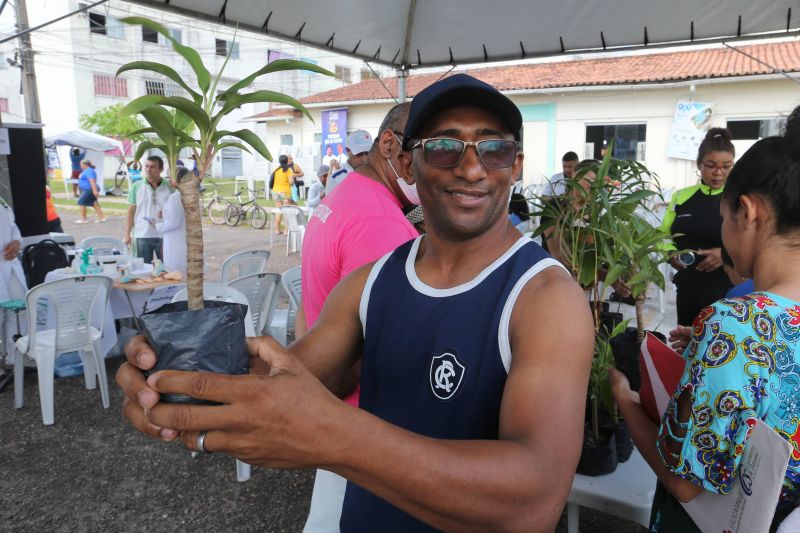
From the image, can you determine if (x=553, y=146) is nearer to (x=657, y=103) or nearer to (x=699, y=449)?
(x=657, y=103)

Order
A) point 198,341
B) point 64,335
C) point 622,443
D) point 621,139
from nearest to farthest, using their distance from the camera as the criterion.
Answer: point 198,341, point 622,443, point 64,335, point 621,139

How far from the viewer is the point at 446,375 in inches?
41.9

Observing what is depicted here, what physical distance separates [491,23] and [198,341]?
19.3ft

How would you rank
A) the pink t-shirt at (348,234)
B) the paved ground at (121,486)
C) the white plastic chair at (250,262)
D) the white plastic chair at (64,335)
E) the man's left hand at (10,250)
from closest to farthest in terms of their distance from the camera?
the pink t-shirt at (348,234)
the paved ground at (121,486)
the white plastic chair at (64,335)
the man's left hand at (10,250)
the white plastic chair at (250,262)

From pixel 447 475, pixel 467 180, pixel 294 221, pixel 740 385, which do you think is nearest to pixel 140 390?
pixel 447 475

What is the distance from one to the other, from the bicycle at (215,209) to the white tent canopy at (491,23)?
11.5 metres

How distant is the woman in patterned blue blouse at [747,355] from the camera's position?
1.22m

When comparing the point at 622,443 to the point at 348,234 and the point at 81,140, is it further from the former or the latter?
the point at 81,140

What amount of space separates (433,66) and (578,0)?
2246 millimetres

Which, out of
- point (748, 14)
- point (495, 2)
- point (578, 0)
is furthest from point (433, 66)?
point (748, 14)

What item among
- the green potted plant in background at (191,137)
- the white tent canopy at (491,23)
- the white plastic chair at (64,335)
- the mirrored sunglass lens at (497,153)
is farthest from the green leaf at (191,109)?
the white plastic chair at (64,335)

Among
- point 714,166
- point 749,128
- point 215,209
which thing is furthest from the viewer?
point 215,209

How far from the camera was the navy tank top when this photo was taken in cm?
102

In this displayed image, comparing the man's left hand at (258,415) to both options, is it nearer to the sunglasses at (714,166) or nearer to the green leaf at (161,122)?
the green leaf at (161,122)
